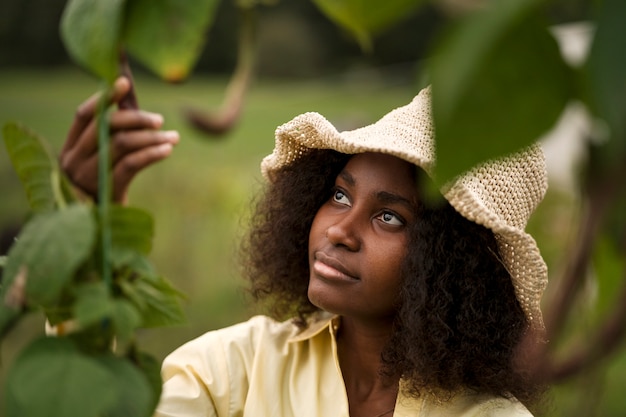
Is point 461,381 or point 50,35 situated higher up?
point 461,381

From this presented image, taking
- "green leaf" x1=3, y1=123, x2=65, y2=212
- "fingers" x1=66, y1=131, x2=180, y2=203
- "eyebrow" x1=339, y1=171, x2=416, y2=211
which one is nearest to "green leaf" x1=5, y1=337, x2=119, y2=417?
"green leaf" x1=3, y1=123, x2=65, y2=212

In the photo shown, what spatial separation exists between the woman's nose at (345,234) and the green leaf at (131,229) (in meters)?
0.80

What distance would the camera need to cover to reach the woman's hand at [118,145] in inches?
29.8

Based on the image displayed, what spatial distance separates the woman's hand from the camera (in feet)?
2.49

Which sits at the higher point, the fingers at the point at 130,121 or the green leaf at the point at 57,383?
the fingers at the point at 130,121

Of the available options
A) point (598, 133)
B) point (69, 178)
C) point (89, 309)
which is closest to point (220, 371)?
point (69, 178)

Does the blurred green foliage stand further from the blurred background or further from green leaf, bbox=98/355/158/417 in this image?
green leaf, bbox=98/355/158/417

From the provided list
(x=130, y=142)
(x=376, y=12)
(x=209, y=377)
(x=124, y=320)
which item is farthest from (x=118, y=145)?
(x=209, y=377)

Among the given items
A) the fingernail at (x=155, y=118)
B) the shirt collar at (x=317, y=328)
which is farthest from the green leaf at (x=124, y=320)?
the shirt collar at (x=317, y=328)

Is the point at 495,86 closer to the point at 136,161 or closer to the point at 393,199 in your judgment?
the point at 136,161

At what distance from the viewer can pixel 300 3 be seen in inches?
615

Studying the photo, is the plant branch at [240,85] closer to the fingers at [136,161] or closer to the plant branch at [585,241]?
the fingers at [136,161]

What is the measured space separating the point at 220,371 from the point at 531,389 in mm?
518

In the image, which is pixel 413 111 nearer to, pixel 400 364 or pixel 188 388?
pixel 400 364
